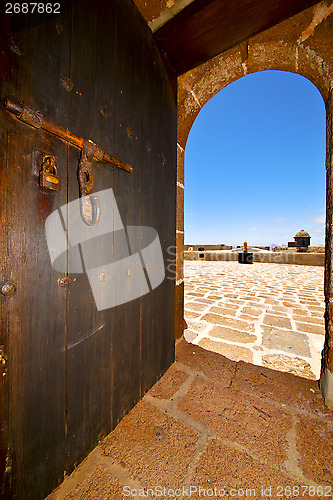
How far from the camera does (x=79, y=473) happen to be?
3.20 feet

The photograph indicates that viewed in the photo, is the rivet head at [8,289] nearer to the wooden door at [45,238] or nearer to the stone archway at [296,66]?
the wooden door at [45,238]

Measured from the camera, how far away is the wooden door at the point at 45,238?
742 mm

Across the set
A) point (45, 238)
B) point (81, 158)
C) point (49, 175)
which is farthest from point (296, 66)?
point (45, 238)

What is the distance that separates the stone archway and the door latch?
1.45m

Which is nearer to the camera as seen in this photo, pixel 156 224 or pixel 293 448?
pixel 293 448

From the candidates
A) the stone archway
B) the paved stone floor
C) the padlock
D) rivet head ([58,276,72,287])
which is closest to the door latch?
the padlock

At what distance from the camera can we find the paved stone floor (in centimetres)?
93

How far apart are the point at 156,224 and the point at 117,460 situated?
1432 mm

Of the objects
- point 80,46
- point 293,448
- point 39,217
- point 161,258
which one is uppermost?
point 80,46

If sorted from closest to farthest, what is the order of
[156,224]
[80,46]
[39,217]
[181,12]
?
[39,217]
[80,46]
[181,12]
[156,224]

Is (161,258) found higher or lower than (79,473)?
higher

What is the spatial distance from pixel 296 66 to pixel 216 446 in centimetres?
277

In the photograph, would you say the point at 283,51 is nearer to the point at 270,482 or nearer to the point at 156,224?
the point at 156,224

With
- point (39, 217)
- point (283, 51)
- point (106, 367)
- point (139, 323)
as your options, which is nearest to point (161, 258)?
point (139, 323)
